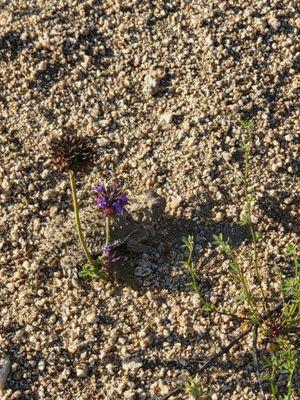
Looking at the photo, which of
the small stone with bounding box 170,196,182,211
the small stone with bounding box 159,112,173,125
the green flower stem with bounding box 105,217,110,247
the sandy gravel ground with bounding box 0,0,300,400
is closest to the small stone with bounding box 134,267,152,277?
the sandy gravel ground with bounding box 0,0,300,400

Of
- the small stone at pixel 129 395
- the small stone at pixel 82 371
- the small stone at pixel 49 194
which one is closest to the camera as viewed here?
the small stone at pixel 129 395

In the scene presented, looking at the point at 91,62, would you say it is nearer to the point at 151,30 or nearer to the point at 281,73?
the point at 151,30

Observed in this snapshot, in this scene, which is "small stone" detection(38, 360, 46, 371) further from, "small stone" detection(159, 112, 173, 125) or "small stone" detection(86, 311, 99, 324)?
"small stone" detection(159, 112, 173, 125)

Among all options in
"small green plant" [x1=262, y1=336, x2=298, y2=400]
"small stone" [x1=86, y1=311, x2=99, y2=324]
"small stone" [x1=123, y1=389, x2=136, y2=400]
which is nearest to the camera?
"small green plant" [x1=262, y1=336, x2=298, y2=400]

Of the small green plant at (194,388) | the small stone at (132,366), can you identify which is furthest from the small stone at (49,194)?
the small green plant at (194,388)

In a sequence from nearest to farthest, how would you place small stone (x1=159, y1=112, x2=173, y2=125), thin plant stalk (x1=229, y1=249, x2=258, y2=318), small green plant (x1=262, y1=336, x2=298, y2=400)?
small green plant (x1=262, y1=336, x2=298, y2=400), thin plant stalk (x1=229, y1=249, x2=258, y2=318), small stone (x1=159, y1=112, x2=173, y2=125)

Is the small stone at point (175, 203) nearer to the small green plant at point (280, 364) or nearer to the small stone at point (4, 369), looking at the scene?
the small green plant at point (280, 364)

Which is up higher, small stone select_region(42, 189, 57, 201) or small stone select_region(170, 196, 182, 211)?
small stone select_region(42, 189, 57, 201)

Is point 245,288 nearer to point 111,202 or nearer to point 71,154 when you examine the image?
point 111,202
